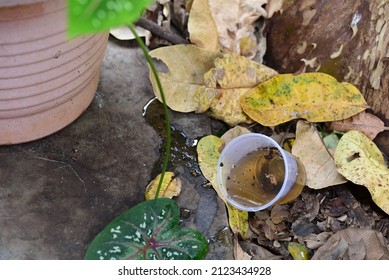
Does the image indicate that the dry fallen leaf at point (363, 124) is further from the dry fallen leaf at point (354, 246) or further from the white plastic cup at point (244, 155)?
the dry fallen leaf at point (354, 246)

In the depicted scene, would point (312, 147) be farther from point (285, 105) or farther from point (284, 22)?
point (284, 22)

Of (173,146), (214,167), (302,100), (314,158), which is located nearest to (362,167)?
(314,158)

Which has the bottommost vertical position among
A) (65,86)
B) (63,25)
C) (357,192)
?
(357,192)

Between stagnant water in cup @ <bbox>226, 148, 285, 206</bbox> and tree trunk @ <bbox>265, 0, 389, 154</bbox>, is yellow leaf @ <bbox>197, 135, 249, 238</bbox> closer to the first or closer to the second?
stagnant water in cup @ <bbox>226, 148, 285, 206</bbox>

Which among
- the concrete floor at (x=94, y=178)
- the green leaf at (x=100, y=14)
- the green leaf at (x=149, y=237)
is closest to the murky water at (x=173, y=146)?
the concrete floor at (x=94, y=178)

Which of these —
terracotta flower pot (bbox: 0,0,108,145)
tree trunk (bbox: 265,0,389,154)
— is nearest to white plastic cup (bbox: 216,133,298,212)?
tree trunk (bbox: 265,0,389,154)

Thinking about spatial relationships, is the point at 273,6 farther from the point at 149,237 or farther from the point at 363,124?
the point at 149,237

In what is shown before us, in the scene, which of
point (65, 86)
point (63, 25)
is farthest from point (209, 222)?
point (63, 25)
